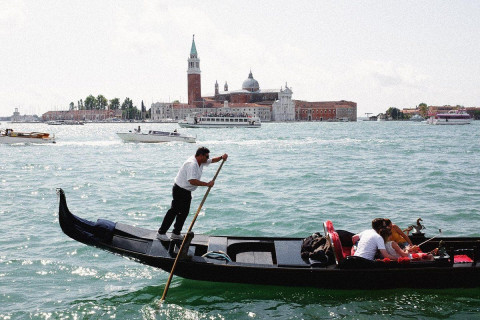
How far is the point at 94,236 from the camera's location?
5484 mm

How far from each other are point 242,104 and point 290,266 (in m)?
105

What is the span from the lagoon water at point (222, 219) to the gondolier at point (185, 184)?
74 cm

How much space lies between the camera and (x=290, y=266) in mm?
5203

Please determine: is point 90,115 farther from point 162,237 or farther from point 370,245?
point 370,245

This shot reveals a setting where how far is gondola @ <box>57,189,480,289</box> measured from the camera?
5.19 metres

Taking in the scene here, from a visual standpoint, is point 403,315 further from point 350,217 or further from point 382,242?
point 350,217

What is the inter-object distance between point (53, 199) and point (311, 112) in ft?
369

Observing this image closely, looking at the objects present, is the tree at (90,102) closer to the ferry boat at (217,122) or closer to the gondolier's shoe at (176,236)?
the ferry boat at (217,122)

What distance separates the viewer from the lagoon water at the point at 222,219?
541 cm

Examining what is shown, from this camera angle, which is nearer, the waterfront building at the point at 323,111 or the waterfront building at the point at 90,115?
the waterfront building at the point at 323,111

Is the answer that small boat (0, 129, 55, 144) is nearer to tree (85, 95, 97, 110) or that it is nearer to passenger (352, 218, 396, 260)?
passenger (352, 218, 396, 260)

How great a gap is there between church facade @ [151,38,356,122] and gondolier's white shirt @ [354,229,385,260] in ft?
324

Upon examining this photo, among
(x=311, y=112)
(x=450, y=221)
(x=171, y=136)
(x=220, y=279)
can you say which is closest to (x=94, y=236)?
(x=220, y=279)

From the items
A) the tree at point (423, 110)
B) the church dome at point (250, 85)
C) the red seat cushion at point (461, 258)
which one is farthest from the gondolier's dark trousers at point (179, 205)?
the tree at point (423, 110)
